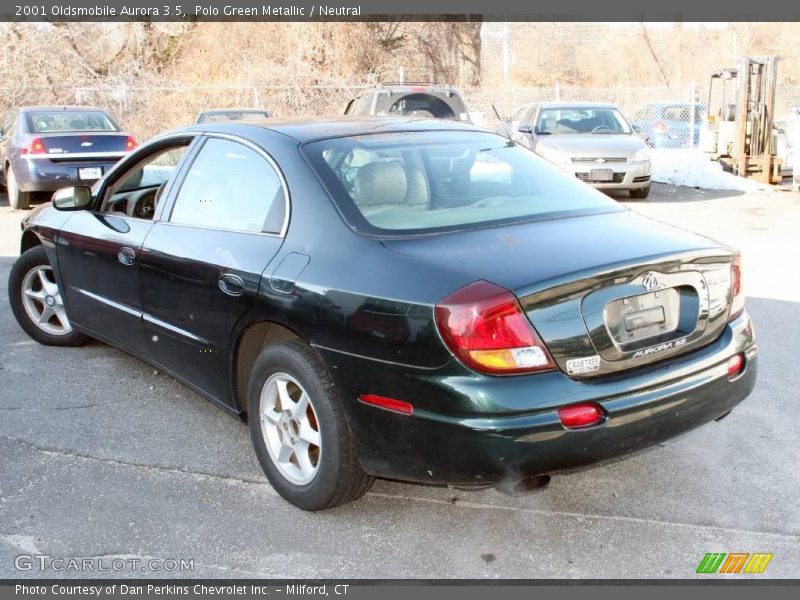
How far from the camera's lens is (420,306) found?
9.41 feet

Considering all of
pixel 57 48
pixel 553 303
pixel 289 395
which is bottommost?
pixel 289 395

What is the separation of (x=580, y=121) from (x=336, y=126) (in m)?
11.3

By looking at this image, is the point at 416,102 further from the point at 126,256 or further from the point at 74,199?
the point at 126,256

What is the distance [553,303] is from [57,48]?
29.6 metres

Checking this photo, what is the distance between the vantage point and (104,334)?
4945 mm

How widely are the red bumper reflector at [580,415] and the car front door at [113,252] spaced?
2.49m

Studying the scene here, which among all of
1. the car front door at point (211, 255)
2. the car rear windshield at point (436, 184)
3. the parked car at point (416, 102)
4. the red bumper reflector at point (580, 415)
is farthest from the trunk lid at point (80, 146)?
the red bumper reflector at point (580, 415)

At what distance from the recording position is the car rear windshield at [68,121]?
42.5 feet

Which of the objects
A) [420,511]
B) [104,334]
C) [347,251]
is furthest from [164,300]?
[420,511]

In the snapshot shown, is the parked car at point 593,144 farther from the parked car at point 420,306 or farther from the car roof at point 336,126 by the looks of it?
the parked car at point 420,306

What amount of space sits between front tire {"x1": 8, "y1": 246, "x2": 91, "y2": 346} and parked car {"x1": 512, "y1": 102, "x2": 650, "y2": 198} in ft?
27.6

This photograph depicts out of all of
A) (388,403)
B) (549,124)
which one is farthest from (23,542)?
(549,124)

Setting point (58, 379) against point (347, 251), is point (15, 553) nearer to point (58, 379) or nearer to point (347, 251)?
A: point (347, 251)

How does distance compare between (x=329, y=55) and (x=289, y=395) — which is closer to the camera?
(x=289, y=395)
